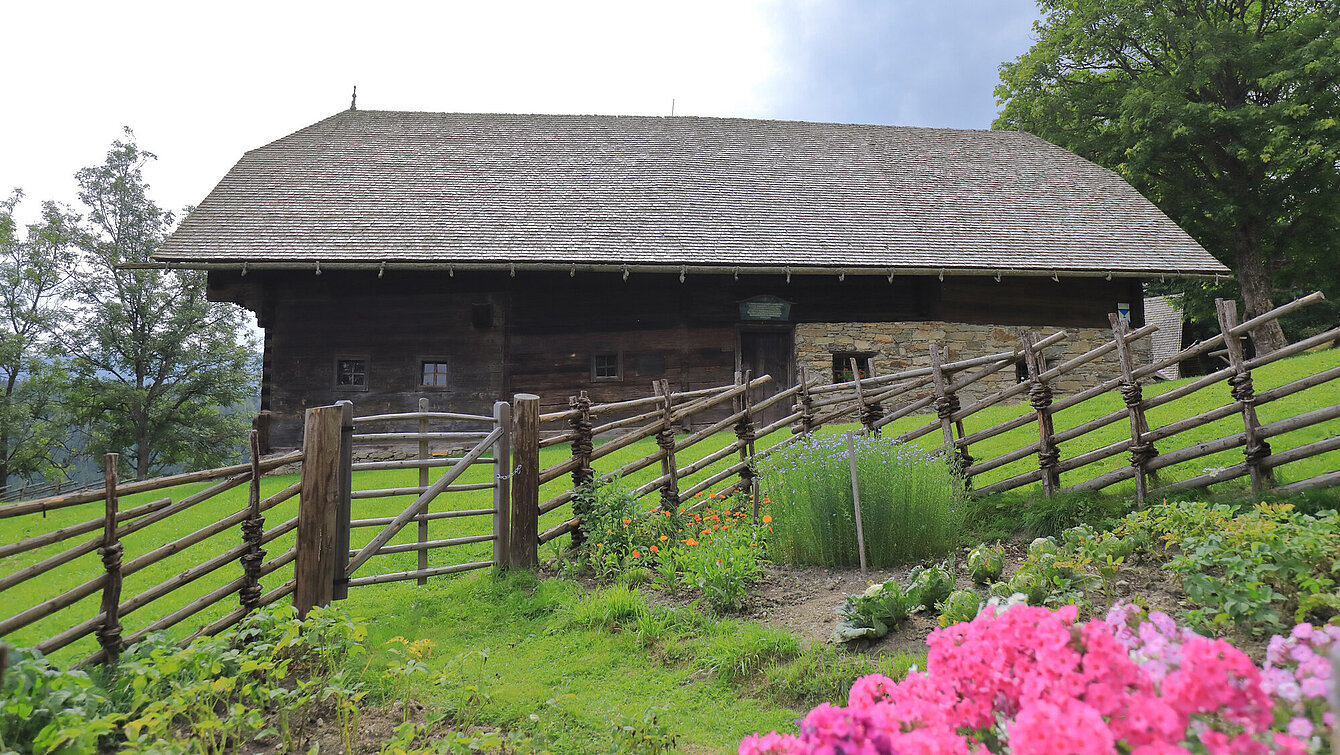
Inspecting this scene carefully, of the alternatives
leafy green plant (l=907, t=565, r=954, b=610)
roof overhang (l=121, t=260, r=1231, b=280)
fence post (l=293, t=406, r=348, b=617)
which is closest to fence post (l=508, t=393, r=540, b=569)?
fence post (l=293, t=406, r=348, b=617)

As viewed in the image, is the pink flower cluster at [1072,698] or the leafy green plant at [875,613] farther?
the leafy green plant at [875,613]

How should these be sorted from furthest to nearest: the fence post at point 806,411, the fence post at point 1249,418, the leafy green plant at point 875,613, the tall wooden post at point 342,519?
the fence post at point 806,411
the fence post at point 1249,418
the tall wooden post at point 342,519
the leafy green plant at point 875,613

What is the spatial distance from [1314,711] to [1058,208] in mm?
15389

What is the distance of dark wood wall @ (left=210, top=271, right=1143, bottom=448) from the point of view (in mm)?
12742

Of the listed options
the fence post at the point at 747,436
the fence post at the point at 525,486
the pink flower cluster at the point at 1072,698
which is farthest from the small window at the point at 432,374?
the pink flower cluster at the point at 1072,698

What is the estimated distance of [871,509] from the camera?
198 inches

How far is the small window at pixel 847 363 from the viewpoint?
1302cm

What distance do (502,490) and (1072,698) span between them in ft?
14.2

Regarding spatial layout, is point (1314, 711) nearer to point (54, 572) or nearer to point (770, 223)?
Result: point (54, 572)

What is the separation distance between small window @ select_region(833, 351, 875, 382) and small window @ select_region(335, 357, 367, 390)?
27.5 ft

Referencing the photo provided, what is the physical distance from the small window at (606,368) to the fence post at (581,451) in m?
6.84

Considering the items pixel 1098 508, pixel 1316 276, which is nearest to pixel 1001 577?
pixel 1098 508

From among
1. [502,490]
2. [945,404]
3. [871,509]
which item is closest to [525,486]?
[502,490]

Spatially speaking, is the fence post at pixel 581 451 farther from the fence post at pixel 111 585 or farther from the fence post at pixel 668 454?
the fence post at pixel 111 585
